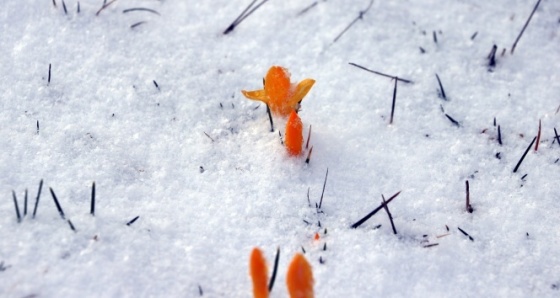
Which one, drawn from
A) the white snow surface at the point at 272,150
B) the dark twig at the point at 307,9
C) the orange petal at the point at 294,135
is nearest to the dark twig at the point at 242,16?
the white snow surface at the point at 272,150

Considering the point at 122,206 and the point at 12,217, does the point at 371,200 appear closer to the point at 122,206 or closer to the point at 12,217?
the point at 122,206

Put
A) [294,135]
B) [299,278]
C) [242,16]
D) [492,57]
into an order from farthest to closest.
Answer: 1. [242,16]
2. [492,57]
3. [294,135]
4. [299,278]

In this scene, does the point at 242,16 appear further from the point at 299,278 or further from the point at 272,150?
the point at 299,278

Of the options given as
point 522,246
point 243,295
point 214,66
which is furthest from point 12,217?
point 522,246

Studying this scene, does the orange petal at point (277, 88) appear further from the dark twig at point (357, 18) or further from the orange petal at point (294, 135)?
the dark twig at point (357, 18)

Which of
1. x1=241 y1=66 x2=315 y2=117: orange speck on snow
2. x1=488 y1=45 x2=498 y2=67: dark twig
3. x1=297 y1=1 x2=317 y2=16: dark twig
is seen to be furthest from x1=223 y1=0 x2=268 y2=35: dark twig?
x1=488 y1=45 x2=498 y2=67: dark twig

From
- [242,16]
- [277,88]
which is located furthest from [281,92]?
[242,16]
